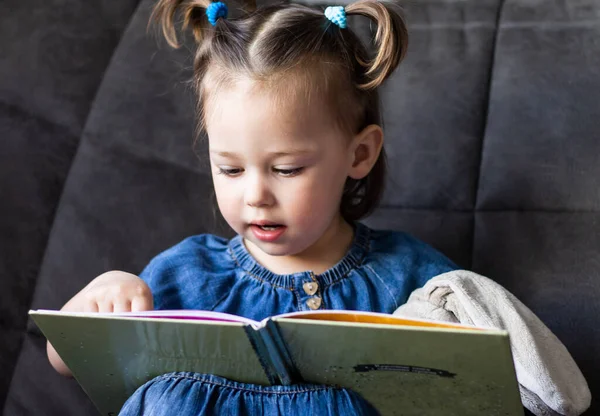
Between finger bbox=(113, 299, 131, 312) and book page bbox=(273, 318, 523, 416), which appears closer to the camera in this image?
book page bbox=(273, 318, 523, 416)

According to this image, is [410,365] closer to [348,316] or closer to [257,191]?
[348,316]

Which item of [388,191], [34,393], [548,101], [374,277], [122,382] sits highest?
[548,101]

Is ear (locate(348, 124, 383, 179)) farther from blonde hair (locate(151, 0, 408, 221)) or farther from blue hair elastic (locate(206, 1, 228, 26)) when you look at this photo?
blue hair elastic (locate(206, 1, 228, 26))

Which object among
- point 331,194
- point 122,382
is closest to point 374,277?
point 331,194

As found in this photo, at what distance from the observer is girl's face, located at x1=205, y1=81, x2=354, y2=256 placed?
111cm

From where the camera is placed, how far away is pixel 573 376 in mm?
1097

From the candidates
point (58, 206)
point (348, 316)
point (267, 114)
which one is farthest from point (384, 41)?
point (58, 206)

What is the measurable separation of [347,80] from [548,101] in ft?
1.36

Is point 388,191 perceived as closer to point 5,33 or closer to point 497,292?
point 497,292

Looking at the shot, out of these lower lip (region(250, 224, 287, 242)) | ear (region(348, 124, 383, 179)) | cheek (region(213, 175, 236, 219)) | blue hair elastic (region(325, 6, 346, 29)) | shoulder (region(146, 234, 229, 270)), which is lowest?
shoulder (region(146, 234, 229, 270))

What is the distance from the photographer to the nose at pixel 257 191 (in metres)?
1.13

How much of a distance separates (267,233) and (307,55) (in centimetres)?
25

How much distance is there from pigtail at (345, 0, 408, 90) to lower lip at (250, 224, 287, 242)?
0.24 metres

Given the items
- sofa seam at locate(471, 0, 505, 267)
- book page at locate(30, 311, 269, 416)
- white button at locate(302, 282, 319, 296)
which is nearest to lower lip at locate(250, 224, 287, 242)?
white button at locate(302, 282, 319, 296)
